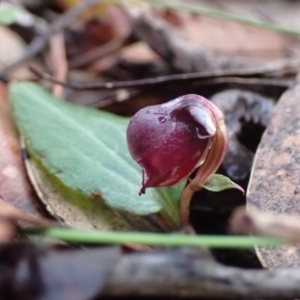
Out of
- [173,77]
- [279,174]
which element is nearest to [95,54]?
[173,77]

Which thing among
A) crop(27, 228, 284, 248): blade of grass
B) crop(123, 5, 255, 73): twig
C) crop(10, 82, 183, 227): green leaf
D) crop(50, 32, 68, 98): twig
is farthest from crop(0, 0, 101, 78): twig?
crop(27, 228, 284, 248): blade of grass

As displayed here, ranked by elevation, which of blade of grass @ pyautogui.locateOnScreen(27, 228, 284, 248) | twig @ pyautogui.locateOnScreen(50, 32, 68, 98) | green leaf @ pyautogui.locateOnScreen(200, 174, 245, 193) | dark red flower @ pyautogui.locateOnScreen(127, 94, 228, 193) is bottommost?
blade of grass @ pyautogui.locateOnScreen(27, 228, 284, 248)

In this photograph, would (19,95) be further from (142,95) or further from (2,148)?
(142,95)

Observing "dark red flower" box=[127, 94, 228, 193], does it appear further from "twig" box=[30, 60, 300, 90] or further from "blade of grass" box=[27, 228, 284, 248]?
"twig" box=[30, 60, 300, 90]

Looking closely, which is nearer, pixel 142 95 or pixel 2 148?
pixel 2 148

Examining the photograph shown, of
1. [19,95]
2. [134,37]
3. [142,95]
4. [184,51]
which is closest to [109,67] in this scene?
[134,37]

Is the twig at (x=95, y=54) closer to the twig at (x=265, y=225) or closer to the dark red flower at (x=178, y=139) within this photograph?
the dark red flower at (x=178, y=139)

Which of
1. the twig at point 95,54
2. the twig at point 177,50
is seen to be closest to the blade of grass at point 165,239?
the twig at point 177,50
